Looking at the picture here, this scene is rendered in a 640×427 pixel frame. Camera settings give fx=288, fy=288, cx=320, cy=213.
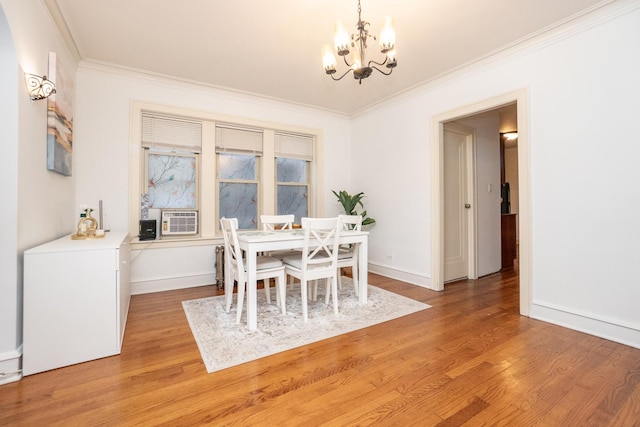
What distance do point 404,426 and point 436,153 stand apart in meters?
3.03

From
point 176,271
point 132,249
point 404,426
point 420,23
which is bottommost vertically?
point 404,426

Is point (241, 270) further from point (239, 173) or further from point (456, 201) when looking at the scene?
point (456, 201)

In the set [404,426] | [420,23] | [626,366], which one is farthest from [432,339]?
[420,23]

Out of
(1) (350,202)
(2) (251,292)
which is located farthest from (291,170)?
(2) (251,292)

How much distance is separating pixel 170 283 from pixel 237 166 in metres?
1.81

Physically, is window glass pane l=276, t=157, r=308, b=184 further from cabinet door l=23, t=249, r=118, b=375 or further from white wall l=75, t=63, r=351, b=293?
cabinet door l=23, t=249, r=118, b=375

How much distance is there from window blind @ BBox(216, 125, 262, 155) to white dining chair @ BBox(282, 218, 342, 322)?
2.02 meters

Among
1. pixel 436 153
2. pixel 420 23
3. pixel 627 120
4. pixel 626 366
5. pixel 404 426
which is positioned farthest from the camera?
pixel 436 153

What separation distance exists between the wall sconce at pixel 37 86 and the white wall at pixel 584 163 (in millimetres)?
3824

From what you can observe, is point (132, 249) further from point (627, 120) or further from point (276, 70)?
point (627, 120)

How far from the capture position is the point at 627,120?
2.20m

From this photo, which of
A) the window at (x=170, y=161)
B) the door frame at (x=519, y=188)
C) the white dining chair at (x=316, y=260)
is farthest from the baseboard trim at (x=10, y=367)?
the door frame at (x=519, y=188)

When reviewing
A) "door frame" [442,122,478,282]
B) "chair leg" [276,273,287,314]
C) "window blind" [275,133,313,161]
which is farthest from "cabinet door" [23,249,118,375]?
"door frame" [442,122,478,282]

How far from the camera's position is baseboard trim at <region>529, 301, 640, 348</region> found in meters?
2.17
